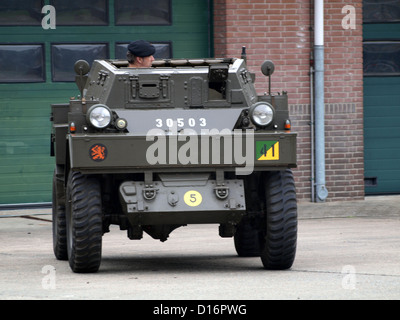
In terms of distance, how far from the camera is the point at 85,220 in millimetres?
8664

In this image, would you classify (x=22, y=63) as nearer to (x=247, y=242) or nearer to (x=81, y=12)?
(x=81, y=12)

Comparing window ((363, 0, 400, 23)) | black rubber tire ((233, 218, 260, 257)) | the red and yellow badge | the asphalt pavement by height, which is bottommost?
the asphalt pavement

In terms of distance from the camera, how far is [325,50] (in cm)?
1645

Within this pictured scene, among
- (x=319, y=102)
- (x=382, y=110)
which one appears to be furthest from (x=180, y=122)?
(x=382, y=110)

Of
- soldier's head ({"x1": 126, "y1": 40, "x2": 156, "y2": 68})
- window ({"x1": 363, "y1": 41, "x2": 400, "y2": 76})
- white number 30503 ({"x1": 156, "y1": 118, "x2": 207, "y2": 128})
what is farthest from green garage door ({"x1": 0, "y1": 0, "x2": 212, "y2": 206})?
white number 30503 ({"x1": 156, "y1": 118, "x2": 207, "y2": 128})

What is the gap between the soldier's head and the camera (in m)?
9.96

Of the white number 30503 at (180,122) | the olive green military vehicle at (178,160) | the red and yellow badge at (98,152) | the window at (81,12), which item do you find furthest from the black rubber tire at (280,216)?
the window at (81,12)

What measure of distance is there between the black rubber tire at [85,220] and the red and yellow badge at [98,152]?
0.98ft

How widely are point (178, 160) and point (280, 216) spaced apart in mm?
964

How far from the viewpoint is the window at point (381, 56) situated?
17.4 m

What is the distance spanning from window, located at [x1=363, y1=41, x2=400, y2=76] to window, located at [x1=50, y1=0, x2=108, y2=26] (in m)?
4.30

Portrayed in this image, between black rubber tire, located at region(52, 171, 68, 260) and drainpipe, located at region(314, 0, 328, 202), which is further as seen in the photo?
drainpipe, located at region(314, 0, 328, 202)

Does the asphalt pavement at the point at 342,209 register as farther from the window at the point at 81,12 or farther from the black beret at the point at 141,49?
the black beret at the point at 141,49

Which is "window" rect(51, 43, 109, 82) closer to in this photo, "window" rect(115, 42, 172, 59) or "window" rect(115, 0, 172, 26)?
"window" rect(115, 42, 172, 59)
